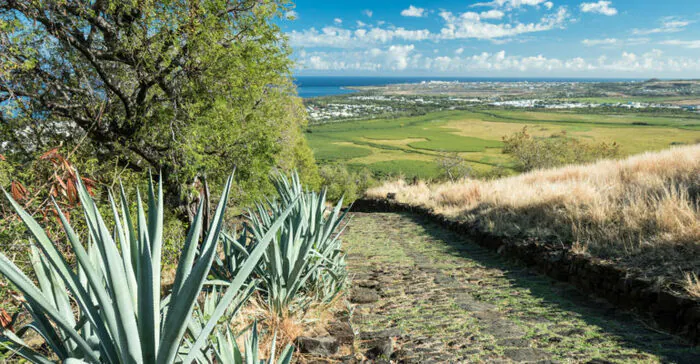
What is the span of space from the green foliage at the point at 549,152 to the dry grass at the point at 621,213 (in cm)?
3356

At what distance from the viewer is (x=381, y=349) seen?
10.8 ft

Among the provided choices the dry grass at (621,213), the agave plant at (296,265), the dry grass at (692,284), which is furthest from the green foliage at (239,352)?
the dry grass at (621,213)

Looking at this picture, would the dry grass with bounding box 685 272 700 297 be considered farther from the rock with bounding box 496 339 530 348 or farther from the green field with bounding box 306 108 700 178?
the green field with bounding box 306 108 700 178

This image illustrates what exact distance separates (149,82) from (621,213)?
9593mm

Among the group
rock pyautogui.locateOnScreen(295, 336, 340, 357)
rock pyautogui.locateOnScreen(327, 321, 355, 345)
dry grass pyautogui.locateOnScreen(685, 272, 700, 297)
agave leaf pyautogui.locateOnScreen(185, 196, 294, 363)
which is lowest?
rock pyautogui.locateOnScreen(327, 321, 355, 345)

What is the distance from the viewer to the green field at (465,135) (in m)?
68.3

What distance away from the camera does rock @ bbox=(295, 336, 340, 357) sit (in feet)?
10.2

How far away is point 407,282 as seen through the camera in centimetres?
548

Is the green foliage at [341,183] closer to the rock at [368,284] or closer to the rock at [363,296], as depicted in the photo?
the rock at [368,284]

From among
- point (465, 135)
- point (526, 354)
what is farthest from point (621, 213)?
point (465, 135)

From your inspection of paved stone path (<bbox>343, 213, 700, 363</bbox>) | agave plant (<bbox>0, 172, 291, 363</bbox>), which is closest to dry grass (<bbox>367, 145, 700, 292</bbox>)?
paved stone path (<bbox>343, 213, 700, 363</bbox>)

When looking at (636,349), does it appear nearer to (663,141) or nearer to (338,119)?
(663,141)

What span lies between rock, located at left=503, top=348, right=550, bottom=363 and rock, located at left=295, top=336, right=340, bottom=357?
4.87 feet

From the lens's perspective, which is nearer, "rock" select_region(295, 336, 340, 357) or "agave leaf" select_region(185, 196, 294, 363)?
"agave leaf" select_region(185, 196, 294, 363)
